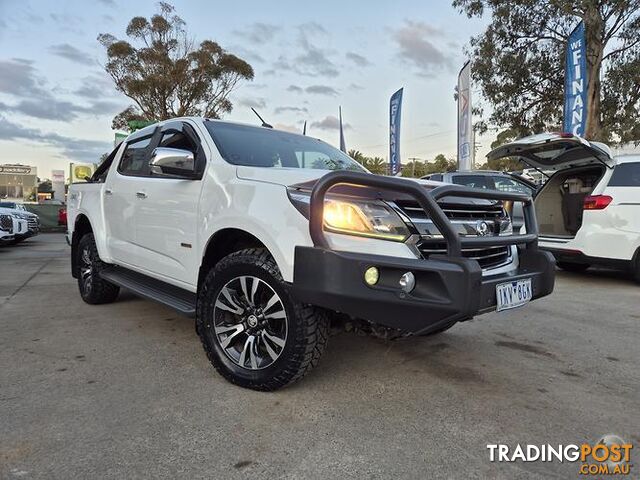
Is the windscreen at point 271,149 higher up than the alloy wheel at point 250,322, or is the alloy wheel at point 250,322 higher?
the windscreen at point 271,149

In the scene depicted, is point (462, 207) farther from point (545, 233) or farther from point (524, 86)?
point (524, 86)

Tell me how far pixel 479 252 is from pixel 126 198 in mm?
3099

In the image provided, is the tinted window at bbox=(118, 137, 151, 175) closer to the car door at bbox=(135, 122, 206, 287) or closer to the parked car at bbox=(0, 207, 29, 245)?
the car door at bbox=(135, 122, 206, 287)

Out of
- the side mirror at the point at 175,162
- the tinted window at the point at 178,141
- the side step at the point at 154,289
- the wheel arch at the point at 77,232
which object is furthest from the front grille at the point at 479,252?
the wheel arch at the point at 77,232

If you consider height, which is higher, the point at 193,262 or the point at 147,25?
Answer: the point at 147,25

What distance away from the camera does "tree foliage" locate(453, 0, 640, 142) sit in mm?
14539

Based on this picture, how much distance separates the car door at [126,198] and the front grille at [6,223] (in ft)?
26.6

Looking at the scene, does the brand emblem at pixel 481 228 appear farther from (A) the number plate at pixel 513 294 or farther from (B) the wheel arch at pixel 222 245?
(B) the wheel arch at pixel 222 245

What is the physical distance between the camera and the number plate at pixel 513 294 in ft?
8.70

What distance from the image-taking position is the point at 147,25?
80.3 feet

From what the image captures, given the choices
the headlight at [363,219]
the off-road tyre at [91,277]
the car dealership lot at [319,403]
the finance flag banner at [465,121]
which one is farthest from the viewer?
the finance flag banner at [465,121]

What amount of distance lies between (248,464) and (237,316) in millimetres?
1021

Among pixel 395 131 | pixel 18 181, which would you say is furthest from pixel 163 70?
pixel 18 181

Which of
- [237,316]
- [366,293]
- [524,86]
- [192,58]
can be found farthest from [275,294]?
[192,58]
